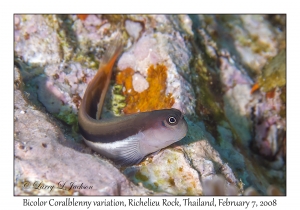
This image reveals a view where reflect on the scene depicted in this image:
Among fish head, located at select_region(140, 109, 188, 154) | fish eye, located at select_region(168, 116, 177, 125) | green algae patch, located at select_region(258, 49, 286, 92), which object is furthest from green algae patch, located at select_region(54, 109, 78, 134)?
green algae patch, located at select_region(258, 49, 286, 92)

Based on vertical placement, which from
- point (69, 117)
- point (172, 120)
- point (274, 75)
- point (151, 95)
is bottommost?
point (172, 120)

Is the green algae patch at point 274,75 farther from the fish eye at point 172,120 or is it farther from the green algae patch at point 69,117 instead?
the green algae patch at point 69,117

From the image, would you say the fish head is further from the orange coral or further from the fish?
the orange coral

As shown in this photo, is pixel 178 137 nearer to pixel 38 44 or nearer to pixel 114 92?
pixel 114 92

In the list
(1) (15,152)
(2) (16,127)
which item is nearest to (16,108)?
(2) (16,127)

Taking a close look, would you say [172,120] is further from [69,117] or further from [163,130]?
[69,117]

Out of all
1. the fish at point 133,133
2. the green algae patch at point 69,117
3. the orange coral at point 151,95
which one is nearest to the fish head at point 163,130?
the fish at point 133,133

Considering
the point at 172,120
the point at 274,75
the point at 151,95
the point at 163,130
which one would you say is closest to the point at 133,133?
the point at 163,130
